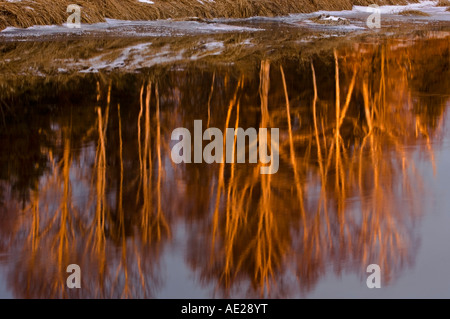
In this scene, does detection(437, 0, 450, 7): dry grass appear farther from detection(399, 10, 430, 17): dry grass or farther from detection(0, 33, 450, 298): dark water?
detection(0, 33, 450, 298): dark water

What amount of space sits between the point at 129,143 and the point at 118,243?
236 cm

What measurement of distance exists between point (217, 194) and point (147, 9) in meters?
14.2

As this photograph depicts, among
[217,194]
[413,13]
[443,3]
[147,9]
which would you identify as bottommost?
[217,194]

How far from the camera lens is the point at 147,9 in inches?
744

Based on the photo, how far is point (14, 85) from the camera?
366 inches

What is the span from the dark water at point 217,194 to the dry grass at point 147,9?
6753mm

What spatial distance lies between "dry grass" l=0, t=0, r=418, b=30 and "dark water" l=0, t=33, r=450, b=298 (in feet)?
22.2

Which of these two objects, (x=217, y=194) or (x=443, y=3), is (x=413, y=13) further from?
A: (x=217, y=194)

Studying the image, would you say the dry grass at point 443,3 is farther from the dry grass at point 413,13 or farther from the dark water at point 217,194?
the dark water at point 217,194

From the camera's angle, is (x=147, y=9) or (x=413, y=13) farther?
(x=413, y=13)

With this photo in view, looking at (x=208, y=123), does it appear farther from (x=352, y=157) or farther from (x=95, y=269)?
(x=95, y=269)

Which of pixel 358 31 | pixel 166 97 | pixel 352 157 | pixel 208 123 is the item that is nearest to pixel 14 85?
pixel 166 97

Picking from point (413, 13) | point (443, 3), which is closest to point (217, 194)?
point (413, 13)

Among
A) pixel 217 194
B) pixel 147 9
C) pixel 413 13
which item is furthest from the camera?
pixel 413 13
